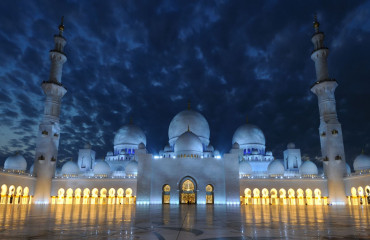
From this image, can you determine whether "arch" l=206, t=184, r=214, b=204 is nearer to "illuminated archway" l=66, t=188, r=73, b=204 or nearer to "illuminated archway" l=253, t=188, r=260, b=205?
"illuminated archway" l=253, t=188, r=260, b=205

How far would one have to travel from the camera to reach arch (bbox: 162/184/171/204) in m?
31.6

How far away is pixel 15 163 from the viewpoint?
36531 mm

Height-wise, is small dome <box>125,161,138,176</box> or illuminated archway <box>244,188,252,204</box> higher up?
small dome <box>125,161,138,176</box>

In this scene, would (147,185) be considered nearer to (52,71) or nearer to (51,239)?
(52,71)

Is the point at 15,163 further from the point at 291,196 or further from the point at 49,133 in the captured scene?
the point at 291,196

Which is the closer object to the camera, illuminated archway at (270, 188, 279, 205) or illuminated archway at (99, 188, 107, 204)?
illuminated archway at (270, 188, 279, 205)

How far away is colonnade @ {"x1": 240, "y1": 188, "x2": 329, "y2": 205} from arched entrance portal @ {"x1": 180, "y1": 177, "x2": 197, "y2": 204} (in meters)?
6.42

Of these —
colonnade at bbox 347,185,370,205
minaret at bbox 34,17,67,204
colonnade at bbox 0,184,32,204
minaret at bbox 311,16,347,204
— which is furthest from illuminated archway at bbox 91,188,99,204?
colonnade at bbox 347,185,370,205

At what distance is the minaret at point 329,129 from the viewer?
32.8m

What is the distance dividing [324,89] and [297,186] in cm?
1222

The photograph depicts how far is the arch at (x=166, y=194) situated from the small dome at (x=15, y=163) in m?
19.5

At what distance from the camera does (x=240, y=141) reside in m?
45.5

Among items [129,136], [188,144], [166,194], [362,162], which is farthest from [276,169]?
[129,136]

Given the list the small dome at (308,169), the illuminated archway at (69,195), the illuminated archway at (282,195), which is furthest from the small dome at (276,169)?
the illuminated archway at (69,195)
